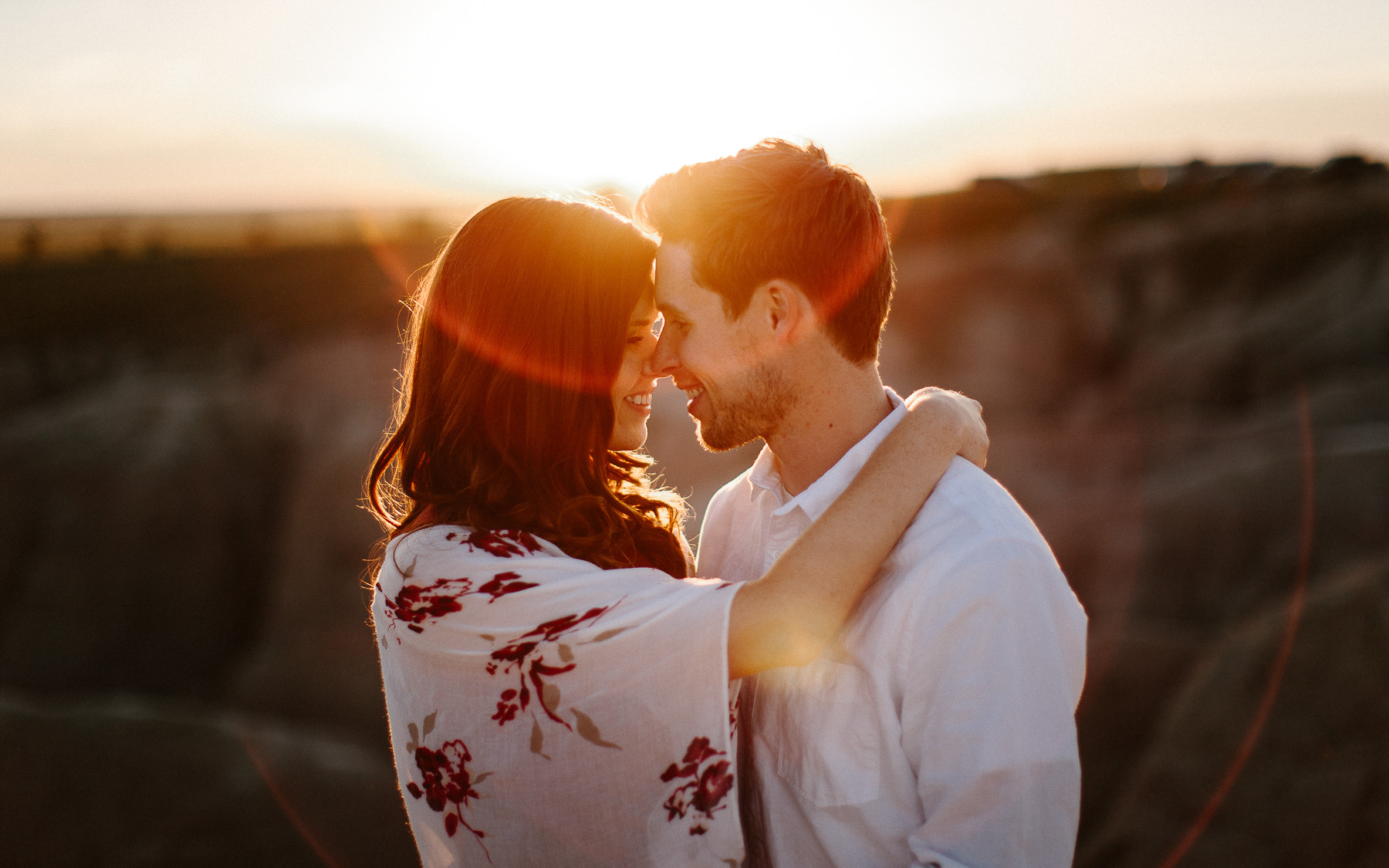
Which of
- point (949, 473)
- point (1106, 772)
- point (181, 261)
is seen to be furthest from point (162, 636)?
point (181, 261)

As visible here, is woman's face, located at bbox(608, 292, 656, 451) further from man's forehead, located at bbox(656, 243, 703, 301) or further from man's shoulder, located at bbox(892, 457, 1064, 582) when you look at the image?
man's shoulder, located at bbox(892, 457, 1064, 582)

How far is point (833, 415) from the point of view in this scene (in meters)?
2.64

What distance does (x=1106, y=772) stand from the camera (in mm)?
7199

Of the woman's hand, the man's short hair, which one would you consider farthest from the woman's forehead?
the woman's hand

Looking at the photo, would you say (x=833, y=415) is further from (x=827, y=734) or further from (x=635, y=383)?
(x=827, y=734)

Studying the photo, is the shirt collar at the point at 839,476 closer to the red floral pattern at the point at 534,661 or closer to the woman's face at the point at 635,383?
the woman's face at the point at 635,383

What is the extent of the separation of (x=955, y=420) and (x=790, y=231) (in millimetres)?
741

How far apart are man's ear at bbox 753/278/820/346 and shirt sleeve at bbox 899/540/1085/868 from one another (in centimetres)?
93

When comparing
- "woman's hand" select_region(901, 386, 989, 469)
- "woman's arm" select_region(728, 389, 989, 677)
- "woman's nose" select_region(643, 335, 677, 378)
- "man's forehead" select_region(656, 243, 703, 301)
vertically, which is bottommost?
"woman's arm" select_region(728, 389, 989, 677)

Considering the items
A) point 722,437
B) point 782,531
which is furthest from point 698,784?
point 722,437

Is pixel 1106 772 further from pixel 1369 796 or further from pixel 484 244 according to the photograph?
pixel 484 244

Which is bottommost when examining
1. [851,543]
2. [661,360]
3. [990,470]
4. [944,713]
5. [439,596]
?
[990,470]

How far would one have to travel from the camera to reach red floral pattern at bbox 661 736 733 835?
6.63 feet

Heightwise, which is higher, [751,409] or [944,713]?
[751,409]
